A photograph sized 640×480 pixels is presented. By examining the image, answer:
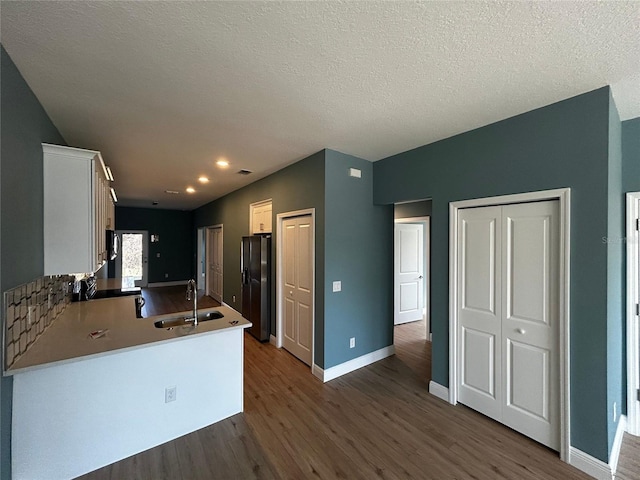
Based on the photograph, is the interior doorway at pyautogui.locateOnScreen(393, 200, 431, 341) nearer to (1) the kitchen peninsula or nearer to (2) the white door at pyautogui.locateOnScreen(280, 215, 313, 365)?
(2) the white door at pyautogui.locateOnScreen(280, 215, 313, 365)

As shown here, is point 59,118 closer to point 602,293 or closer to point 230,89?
point 230,89

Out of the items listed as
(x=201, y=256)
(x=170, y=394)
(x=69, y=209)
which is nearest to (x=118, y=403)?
(x=170, y=394)

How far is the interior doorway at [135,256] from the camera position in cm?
880

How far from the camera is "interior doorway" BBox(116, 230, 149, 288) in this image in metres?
8.80

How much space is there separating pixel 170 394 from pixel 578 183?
3.65 metres

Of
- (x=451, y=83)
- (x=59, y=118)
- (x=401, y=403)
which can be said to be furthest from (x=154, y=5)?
(x=401, y=403)

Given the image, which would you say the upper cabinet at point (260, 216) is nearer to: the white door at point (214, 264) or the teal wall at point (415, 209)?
the teal wall at point (415, 209)

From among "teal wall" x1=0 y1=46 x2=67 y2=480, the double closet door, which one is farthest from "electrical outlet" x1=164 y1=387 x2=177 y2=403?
the double closet door

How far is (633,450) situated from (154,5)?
4409 millimetres

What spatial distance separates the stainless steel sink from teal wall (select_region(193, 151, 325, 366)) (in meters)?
1.21

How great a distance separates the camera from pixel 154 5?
1.27 metres


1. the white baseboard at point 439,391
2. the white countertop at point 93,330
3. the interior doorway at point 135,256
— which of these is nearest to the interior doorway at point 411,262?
the white baseboard at point 439,391

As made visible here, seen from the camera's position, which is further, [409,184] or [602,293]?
[409,184]

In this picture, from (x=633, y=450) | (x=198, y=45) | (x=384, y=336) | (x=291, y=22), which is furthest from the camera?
(x=384, y=336)
